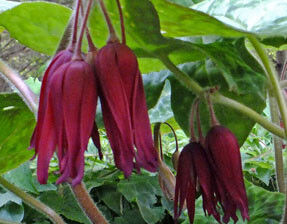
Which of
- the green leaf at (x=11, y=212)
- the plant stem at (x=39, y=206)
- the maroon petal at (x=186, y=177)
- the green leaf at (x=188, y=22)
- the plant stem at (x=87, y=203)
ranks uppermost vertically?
the green leaf at (x=188, y=22)

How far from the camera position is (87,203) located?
34.0 inches

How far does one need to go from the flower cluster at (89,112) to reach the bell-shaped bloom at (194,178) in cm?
21

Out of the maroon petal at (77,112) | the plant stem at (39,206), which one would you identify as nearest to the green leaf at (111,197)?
the plant stem at (39,206)

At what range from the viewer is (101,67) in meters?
0.59

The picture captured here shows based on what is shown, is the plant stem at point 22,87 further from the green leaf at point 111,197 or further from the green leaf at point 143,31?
the green leaf at point 111,197

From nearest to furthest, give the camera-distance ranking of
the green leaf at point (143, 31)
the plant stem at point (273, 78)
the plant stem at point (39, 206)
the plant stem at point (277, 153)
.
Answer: the green leaf at point (143, 31) → the plant stem at point (273, 78) → the plant stem at point (39, 206) → the plant stem at point (277, 153)

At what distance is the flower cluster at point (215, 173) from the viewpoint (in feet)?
2.48

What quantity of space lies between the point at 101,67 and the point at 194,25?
0.19m

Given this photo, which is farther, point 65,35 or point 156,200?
point 156,200

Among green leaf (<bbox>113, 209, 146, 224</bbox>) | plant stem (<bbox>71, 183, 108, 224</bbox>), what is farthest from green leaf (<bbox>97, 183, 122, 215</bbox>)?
plant stem (<bbox>71, 183, 108, 224</bbox>)

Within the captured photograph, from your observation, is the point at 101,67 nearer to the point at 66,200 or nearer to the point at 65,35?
the point at 65,35

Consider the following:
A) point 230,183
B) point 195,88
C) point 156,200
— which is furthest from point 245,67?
point 156,200

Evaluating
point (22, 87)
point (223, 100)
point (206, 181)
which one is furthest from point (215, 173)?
point (22, 87)

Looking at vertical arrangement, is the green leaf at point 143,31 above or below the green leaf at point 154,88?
above
